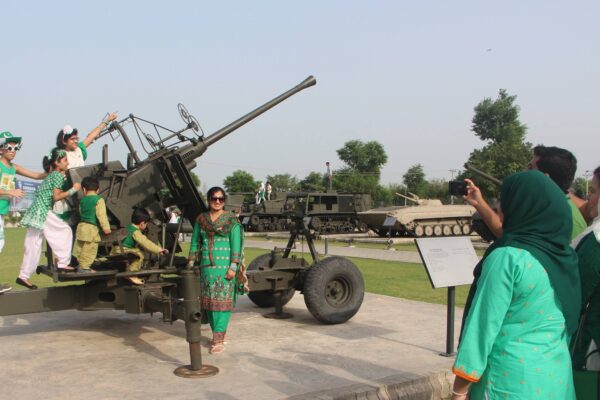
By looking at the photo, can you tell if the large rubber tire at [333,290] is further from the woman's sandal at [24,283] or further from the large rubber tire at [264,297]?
the woman's sandal at [24,283]

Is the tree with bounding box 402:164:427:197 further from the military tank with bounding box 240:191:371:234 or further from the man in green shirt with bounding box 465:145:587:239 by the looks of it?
the man in green shirt with bounding box 465:145:587:239

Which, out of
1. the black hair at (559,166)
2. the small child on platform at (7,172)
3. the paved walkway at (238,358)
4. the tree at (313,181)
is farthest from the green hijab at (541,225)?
the tree at (313,181)

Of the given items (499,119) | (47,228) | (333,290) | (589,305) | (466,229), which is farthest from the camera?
(499,119)

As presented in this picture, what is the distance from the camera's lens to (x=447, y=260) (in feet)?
18.3

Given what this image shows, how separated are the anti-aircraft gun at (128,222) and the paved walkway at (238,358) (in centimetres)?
45

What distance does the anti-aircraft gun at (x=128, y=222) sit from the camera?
550 centimetres

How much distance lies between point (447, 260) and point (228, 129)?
2983 millimetres

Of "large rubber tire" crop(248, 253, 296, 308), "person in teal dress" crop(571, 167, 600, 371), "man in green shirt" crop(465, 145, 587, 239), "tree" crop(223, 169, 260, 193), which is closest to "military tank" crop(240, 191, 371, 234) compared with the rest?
"large rubber tire" crop(248, 253, 296, 308)

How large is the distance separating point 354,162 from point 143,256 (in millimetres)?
64335

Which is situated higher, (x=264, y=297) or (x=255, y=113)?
(x=255, y=113)

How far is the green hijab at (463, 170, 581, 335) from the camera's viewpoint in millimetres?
2246

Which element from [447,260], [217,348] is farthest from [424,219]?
[217,348]

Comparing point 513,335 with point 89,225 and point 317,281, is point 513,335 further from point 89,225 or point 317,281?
point 317,281

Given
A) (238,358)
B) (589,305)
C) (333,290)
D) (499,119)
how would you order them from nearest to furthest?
1. (589,305)
2. (238,358)
3. (333,290)
4. (499,119)
